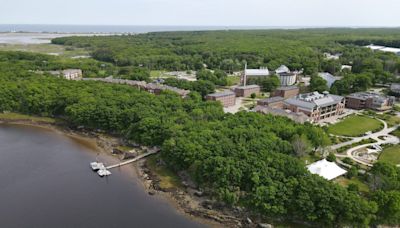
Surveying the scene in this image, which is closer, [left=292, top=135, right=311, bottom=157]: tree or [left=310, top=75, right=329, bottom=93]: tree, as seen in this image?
[left=292, top=135, right=311, bottom=157]: tree

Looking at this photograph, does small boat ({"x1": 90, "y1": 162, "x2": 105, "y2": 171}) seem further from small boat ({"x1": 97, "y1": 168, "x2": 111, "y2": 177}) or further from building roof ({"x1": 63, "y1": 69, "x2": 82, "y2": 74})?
building roof ({"x1": 63, "y1": 69, "x2": 82, "y2": 74})

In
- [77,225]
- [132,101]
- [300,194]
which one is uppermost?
[132,101]

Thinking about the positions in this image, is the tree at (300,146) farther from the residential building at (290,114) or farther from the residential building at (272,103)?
the residential building at (272,103)

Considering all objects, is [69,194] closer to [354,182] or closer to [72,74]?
[354,182]

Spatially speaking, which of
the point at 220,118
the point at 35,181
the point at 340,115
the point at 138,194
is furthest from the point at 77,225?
the point at 340,115

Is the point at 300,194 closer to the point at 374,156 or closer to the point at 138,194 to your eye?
the point at 138,194

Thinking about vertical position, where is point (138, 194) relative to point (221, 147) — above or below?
below

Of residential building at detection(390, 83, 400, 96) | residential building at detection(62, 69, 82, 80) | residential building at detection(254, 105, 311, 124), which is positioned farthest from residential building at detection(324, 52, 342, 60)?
residential building at detection(62, 69, 82, 80)
